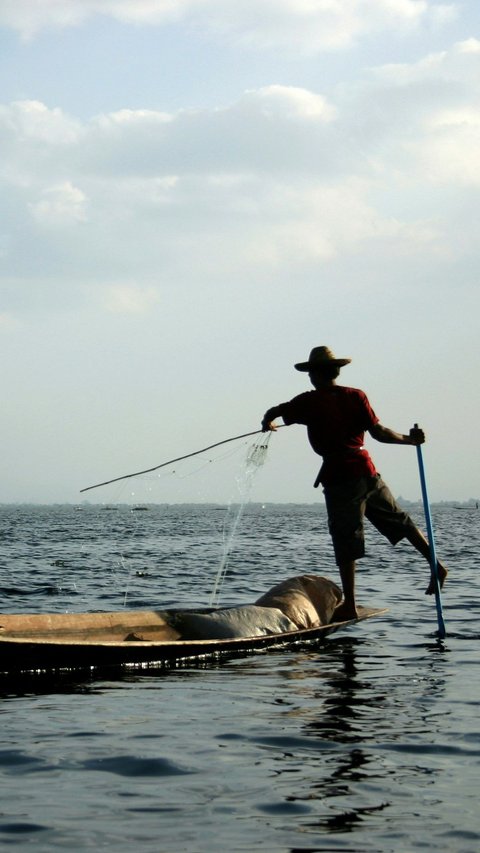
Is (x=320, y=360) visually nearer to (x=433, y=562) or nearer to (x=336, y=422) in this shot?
(x=336, y=422)

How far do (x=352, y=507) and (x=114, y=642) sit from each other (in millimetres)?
2638

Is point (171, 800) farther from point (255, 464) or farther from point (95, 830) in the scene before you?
point (255, 464)

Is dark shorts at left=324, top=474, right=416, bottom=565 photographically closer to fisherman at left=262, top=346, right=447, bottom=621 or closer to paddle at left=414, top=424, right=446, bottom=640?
fisherman at left=262, top=346, right=447, bottom=621

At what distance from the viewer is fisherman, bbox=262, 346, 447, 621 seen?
9.41 metres

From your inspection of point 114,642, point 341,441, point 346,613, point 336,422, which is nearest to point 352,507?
point 341,441

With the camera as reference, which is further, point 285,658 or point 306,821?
point 285,658

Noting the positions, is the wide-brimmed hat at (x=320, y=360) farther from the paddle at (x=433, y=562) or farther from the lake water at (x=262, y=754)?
the lake water at (x=262, y=754)

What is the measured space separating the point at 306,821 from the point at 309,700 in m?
2.66

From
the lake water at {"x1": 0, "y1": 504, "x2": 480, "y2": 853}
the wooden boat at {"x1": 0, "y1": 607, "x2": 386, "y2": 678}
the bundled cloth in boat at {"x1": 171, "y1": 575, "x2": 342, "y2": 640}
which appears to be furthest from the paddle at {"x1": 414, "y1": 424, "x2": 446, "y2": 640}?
the bundled cloth in boat at {"x1": 171, "y1": 575, "x2": 342, "y2": 640}

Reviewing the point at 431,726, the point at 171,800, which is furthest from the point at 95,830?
the point at 431,726

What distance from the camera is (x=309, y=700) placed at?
7.05 m

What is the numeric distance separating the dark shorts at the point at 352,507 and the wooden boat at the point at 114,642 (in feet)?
2.74

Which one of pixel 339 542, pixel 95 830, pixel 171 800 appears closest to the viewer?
pixel 95 830

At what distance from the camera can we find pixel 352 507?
9586mm
